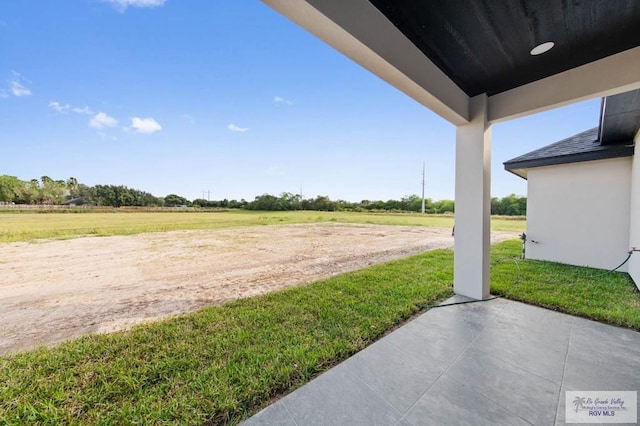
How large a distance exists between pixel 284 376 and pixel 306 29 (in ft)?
7.41

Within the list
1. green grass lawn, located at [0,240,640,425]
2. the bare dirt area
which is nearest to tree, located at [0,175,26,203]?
the bare dirt area

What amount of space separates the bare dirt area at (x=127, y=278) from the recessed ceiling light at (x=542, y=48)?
3.75 m

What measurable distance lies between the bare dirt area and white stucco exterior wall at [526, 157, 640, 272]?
294 cm

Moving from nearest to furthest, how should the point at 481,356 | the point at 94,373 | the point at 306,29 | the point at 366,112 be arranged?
the point at 306,29 < the point at 94,373 < the point at 481,356 < the point at 366,112

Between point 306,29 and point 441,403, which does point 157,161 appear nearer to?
point 306,29

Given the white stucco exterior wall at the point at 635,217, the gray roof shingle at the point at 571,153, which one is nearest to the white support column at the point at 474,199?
the white stucco exterior wall at the point at 635,217

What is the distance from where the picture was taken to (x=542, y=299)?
2.78m

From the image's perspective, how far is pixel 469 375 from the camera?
5.16ft

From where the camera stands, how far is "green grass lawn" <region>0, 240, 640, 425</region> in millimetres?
1314

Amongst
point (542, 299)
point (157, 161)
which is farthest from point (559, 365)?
point (157, 161)

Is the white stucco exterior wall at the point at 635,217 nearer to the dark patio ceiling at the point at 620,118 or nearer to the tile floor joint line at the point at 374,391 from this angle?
the dark patio ceiling at the point at 620,118

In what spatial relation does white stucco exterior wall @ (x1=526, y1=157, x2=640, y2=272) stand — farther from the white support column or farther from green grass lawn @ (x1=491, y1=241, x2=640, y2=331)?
the white support column

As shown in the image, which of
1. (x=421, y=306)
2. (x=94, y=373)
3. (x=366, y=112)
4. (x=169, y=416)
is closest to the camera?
(x=169, y=416)

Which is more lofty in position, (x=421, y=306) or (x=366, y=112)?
(x=366, y=112)
